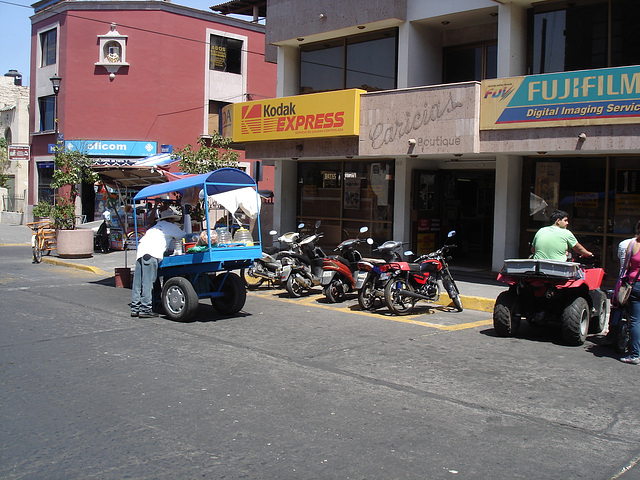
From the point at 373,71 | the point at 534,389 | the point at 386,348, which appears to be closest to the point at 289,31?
the point at 373,71

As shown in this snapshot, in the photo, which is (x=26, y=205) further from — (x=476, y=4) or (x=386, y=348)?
(x=386, y=348)

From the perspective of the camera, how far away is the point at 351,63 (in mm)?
17375

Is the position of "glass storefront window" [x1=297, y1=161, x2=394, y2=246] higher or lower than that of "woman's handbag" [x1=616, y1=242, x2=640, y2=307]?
higher

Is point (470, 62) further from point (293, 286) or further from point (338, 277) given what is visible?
point (293, 286)

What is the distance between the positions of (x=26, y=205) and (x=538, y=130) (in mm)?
32108

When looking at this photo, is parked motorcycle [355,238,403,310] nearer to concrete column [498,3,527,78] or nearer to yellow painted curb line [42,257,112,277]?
concrete column [498,3,527,78]

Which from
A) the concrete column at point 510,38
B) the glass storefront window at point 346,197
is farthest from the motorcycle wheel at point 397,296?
the concrete column at point 510,38

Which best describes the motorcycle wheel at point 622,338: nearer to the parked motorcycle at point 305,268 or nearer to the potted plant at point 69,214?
the parked motorcycle at point 305,268

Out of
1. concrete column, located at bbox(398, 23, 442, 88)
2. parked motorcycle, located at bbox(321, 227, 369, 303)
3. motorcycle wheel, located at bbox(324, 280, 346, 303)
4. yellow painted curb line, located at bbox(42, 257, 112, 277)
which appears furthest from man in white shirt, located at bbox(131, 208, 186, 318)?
concrete column, located at bbox(398, 23, 442, 88)

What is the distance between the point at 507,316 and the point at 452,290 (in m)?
2.32

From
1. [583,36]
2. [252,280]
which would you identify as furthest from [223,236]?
[583,36]

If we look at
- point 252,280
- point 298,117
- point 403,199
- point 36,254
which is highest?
point 298,117

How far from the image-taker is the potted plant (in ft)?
60.5

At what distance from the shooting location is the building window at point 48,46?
3303 cm
